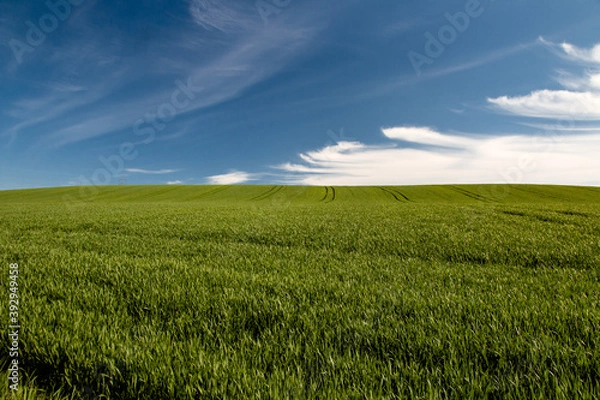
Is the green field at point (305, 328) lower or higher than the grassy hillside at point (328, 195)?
lower

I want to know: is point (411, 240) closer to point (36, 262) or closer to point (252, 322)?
point (252, 322)

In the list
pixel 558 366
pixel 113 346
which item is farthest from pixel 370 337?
pixel 113 346

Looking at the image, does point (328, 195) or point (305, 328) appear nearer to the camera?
point (305, 328)

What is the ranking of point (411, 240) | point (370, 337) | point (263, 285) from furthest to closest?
point (411, 240) → point (263, 285) → point (370, 337)

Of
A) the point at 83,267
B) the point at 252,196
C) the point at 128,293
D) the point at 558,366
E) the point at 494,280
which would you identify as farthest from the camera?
the point at 252,196

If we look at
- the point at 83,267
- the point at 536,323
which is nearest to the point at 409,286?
the point at 536,323

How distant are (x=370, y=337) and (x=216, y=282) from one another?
2945 millimetres

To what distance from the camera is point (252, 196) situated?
226 feet

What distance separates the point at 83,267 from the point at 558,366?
25.5 ft

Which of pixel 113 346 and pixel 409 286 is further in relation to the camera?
pixel 409 286

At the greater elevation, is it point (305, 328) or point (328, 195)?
point (328, 195)

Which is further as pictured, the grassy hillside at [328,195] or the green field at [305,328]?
the grassy hillside at [328,195]

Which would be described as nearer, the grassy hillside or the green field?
the green field

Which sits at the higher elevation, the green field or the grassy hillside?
the grassy hillside
